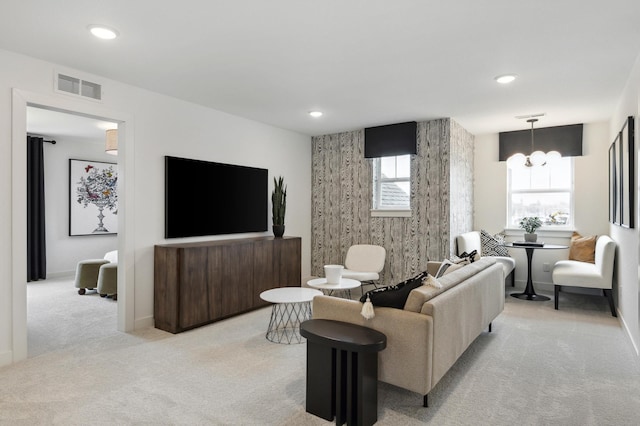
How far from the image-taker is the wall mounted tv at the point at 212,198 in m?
4.19

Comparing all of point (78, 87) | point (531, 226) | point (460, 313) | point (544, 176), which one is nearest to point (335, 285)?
point (460, 313)

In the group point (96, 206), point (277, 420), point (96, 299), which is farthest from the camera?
point (96, 206)

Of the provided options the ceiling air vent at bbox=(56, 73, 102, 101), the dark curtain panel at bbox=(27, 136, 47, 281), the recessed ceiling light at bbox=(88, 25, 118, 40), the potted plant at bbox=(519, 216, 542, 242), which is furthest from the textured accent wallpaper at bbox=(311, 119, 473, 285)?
the dark curtain panel at bbox=(27, 136, 47, 281)

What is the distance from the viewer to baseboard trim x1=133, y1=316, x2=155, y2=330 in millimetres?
3891

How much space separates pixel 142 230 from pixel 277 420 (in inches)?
99.9

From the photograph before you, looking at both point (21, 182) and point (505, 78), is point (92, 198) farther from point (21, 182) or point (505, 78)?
point (505, 78)

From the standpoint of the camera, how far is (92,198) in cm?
724

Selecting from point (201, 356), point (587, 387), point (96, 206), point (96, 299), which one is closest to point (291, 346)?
point (201, 356)

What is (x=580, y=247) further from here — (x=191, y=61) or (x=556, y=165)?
Answer: (x=191, y=61)

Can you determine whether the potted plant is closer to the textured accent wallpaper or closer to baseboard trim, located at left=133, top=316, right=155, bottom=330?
the textured accent wallpaper

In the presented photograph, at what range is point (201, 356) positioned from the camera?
3166 mm

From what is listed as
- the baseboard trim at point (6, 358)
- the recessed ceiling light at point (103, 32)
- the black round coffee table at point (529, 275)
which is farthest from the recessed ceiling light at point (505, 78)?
the baseboard trim at point (6, 358)

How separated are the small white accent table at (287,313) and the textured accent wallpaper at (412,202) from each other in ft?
5.66

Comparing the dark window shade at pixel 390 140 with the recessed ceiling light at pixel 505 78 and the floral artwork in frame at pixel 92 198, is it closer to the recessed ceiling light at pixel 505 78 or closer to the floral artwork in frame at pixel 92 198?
the recessed ceiling light at pixel 505 78
